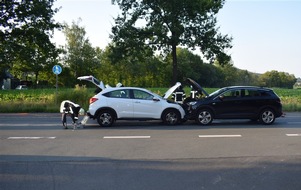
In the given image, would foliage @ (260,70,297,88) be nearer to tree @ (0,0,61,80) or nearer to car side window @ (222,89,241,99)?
tree @ (0,0,61,80)

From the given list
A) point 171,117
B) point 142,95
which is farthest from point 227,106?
point 142,95

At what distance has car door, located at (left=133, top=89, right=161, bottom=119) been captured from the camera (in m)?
13.7

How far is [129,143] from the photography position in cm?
978

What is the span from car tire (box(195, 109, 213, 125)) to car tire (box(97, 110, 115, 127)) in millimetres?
3355

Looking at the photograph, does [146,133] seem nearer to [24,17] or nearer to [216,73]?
[24,17]

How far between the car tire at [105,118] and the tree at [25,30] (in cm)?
2154

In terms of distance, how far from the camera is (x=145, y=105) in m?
13.7

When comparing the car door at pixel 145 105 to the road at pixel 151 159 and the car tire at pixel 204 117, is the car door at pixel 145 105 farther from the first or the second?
the car tire at pixel 204 117

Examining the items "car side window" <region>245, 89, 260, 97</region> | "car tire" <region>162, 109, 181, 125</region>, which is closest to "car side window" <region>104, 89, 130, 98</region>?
"car tire" <region>162, 109, 181, 125</region>

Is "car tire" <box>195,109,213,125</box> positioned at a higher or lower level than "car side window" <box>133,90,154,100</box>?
lower

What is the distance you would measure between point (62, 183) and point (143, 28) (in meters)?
34.7

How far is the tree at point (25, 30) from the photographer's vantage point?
107ft

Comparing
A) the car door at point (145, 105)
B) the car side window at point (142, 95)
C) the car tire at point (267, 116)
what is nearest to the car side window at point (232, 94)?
the car tire at point (267, 116)

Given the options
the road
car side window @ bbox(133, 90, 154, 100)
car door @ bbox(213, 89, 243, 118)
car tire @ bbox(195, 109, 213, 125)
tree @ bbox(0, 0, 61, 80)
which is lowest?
the road
